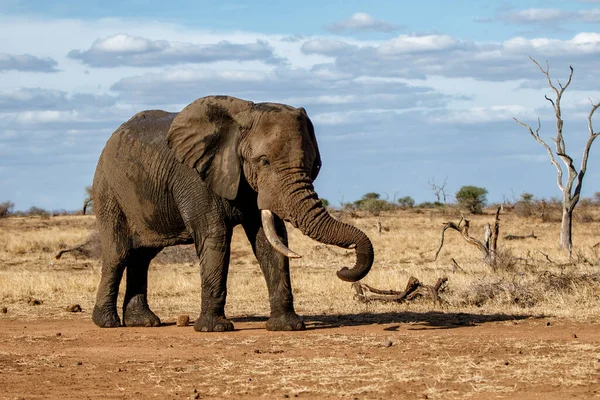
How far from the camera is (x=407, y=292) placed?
1581 centimetres

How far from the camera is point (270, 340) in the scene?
40.3 ft

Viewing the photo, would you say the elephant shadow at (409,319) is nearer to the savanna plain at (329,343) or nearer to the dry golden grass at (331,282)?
the savanna plain at (329,343)

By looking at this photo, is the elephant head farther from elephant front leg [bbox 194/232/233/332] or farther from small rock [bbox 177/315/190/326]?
small rock [bbox 177/315/190/326]

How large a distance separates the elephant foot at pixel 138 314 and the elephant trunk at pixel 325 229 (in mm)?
3244

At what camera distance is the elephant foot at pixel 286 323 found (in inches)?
514

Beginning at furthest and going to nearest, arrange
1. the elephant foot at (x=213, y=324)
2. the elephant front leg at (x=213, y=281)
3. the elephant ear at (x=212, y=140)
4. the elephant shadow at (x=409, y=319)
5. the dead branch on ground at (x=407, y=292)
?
the dead branch on ground at (x=407, y=292) → the elephant shadow at (x=409, y=319) → the elephant foot at (x=213, y=324) → the elephant front leg at (x=213, y=281) → the elephant ear at (x=212, y=140)

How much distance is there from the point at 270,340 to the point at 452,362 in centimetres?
270

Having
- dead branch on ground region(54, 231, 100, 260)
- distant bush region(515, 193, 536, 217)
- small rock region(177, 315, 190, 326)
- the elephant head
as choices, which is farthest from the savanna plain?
distant bush region(515, 193, 536, 217)

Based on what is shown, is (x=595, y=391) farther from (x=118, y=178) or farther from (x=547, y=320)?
(x=118, y=178)

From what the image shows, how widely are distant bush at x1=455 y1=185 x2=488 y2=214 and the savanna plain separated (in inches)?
1516

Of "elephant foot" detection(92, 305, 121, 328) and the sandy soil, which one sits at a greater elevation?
"elephant foot" detection(92, 305, 121, 328)

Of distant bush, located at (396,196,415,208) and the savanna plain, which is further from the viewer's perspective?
distant bush, located at (396,196,415,208)

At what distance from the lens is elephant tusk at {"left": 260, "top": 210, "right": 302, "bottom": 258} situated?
40.6 ft

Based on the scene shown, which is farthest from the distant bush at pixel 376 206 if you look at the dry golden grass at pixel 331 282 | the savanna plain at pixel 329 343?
the savanna plain at pixel 329 343
